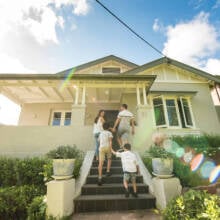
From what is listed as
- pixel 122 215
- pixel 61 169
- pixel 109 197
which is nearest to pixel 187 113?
pixel 109 197

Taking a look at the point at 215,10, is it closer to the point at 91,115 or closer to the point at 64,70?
the point at 91,115

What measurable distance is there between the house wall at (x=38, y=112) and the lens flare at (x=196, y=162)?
8920 mm

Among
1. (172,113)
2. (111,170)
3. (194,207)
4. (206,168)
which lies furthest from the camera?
(172,113)

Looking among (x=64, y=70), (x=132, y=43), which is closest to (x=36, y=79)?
(x=64, y=70)

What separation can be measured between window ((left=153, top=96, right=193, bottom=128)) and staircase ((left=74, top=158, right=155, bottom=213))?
553 cm

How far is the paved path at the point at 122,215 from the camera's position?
107 inches

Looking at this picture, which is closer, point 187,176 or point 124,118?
point 187,176

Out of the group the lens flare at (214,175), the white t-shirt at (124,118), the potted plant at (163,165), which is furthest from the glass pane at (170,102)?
the potted plant at (163,165)

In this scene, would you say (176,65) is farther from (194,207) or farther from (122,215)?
(122,215)

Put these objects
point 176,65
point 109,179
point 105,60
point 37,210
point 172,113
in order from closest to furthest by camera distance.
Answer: point 37,210 < point 109,179 < point 172,113 < point 176,65 < point 105,60

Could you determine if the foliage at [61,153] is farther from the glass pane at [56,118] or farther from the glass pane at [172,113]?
the glass pane at [172,113]

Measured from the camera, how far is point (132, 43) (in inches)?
190

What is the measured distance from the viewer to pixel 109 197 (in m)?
3.24

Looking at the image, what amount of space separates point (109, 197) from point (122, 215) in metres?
0.50
